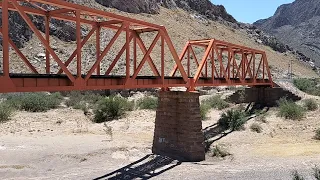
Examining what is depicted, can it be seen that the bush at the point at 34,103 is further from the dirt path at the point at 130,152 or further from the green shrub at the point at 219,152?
the green shrub at the point at 219,152

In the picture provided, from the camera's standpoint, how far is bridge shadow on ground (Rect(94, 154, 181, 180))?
16656 millimetres

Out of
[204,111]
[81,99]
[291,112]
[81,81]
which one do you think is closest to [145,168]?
[81,81]

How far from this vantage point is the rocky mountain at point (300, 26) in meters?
133

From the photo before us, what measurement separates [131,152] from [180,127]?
317 centimetres

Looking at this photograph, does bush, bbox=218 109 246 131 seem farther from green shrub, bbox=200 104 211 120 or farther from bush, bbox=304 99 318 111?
bush, bbox=304 99 318 111

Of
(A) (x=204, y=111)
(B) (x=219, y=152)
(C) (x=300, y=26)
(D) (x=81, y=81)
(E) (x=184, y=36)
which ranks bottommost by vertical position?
(B) (x=219, y=152)

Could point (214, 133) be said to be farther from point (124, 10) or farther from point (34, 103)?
point (124, 10)

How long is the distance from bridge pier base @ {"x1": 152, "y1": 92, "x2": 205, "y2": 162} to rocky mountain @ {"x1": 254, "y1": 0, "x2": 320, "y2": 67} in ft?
342

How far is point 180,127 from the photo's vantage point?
63.3 feet

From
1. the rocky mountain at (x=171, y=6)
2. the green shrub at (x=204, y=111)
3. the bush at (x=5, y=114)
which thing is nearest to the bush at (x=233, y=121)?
the green shrub at (x=204, y=111)

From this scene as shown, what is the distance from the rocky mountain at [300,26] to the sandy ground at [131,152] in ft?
321

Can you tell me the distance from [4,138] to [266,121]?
1878 centimetres

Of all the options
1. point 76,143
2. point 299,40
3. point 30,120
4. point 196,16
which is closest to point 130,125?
point 76,143

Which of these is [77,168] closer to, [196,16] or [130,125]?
[130,125]
